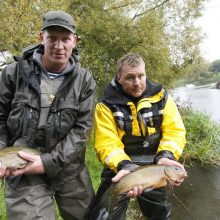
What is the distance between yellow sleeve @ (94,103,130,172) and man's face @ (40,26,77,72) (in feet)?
2.68

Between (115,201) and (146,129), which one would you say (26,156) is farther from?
(146,129)

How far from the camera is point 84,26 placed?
34.2 feet

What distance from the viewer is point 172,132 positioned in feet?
11.9

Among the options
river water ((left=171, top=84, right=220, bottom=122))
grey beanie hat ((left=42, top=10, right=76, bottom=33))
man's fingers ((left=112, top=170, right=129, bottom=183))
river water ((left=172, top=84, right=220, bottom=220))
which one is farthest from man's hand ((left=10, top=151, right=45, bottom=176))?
river water ((left=171, top=84, right=220, bottom=122))

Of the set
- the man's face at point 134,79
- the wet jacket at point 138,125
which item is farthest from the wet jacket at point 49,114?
the man's face at point 134,79

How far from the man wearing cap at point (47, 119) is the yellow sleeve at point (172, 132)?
91cm

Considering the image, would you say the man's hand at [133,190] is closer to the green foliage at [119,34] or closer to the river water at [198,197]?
the river water at [198,197]

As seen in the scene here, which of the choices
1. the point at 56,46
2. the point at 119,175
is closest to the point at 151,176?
the point at 119,175

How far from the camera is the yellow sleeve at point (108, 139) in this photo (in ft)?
11.2

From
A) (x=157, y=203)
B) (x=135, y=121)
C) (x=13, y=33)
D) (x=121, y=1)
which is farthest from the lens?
(x=121, y=1)

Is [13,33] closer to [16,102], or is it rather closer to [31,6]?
[31,6]

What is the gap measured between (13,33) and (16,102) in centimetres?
362

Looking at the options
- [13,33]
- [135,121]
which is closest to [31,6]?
[13,33]

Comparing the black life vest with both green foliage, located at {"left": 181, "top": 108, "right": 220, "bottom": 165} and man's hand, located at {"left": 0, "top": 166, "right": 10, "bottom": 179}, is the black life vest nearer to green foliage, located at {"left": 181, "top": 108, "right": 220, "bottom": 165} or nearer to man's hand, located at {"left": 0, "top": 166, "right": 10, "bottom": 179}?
man's hand, located at {"left": 0, "top": 166, "right": 10, "bottom": 179}
